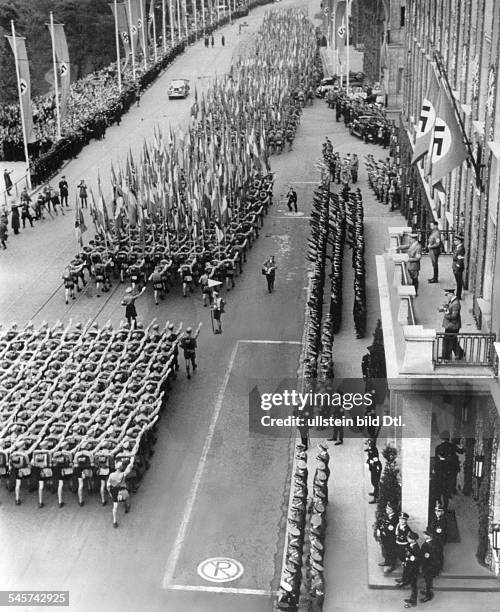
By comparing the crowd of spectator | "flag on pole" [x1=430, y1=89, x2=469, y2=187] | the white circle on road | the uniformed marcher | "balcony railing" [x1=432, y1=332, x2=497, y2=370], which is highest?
"flag on pole" [x1=430, y1=89, x2=469, y2=187]

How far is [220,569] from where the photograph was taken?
2253 cm

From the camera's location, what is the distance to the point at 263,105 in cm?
6125

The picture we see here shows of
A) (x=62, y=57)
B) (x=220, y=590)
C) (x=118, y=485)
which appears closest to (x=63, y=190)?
(x=62, y=57)

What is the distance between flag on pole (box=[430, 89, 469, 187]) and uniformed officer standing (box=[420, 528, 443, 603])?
704 centimetres

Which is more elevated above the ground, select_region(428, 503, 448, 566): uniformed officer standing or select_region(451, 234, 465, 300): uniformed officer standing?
select_region(451, 234, 465, 300): uniformed officer standing

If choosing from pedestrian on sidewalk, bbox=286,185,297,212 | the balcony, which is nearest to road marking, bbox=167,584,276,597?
the balcony

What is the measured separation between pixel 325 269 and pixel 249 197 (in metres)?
8.09

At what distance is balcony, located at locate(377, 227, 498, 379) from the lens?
1991 cm

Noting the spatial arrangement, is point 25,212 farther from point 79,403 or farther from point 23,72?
point 79,403

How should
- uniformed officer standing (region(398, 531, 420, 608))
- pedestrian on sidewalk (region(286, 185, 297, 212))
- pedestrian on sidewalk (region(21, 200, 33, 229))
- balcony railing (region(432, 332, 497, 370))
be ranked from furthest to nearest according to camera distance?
pedestrian on sidewalk (region(286, 185, 297, 212)) < pedestrian on sidewalk (region(21, 200, 33, 229)) < uniformed officer standing (region(398, 531, 420, 608)) < balcony railing (region(432, 332, 497, 370))

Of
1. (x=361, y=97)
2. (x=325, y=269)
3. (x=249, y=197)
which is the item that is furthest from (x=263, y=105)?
(x=325, y=269)

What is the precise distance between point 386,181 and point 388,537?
96.2ft

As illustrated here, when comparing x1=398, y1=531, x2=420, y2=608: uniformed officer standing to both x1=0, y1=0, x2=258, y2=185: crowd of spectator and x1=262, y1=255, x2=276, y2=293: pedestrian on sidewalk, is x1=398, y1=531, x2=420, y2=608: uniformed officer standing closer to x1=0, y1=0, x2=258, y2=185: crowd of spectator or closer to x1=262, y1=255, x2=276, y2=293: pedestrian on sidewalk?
x1=262, y1=255, x2=276, y2=293: pedestrian on sidewalk

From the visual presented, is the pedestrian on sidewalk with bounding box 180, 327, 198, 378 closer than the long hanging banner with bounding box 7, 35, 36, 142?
Yes
